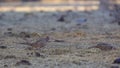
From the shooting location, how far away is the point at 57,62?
5.67m

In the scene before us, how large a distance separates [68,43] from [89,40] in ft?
1.81

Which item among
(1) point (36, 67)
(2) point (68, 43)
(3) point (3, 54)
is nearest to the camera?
(1) point (36, 67)

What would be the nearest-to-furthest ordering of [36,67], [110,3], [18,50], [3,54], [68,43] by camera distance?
[36,67], [3,54], [18,50], [68,43], [110,3]

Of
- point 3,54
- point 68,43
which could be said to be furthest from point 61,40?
point 3,54

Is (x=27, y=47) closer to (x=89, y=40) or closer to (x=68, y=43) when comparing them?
(x=68, y=43)

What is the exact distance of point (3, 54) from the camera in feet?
20.6

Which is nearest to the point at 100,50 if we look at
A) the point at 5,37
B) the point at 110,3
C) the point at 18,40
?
the point at 18,40

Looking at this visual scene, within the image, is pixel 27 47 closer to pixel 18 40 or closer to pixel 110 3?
pixel 18 40

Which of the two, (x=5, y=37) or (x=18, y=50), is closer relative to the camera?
(x=18, y=50)

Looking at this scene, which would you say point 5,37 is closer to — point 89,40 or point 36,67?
point 89,40

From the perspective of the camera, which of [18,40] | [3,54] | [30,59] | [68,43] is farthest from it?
[18,40]

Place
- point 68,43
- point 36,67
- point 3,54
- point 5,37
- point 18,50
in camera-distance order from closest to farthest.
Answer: point 36,67
point 3,54
point 18,50
point 68,43
point 5,37

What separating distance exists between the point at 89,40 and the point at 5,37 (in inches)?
61.2

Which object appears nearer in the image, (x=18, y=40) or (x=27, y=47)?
(x=27, y=47)
